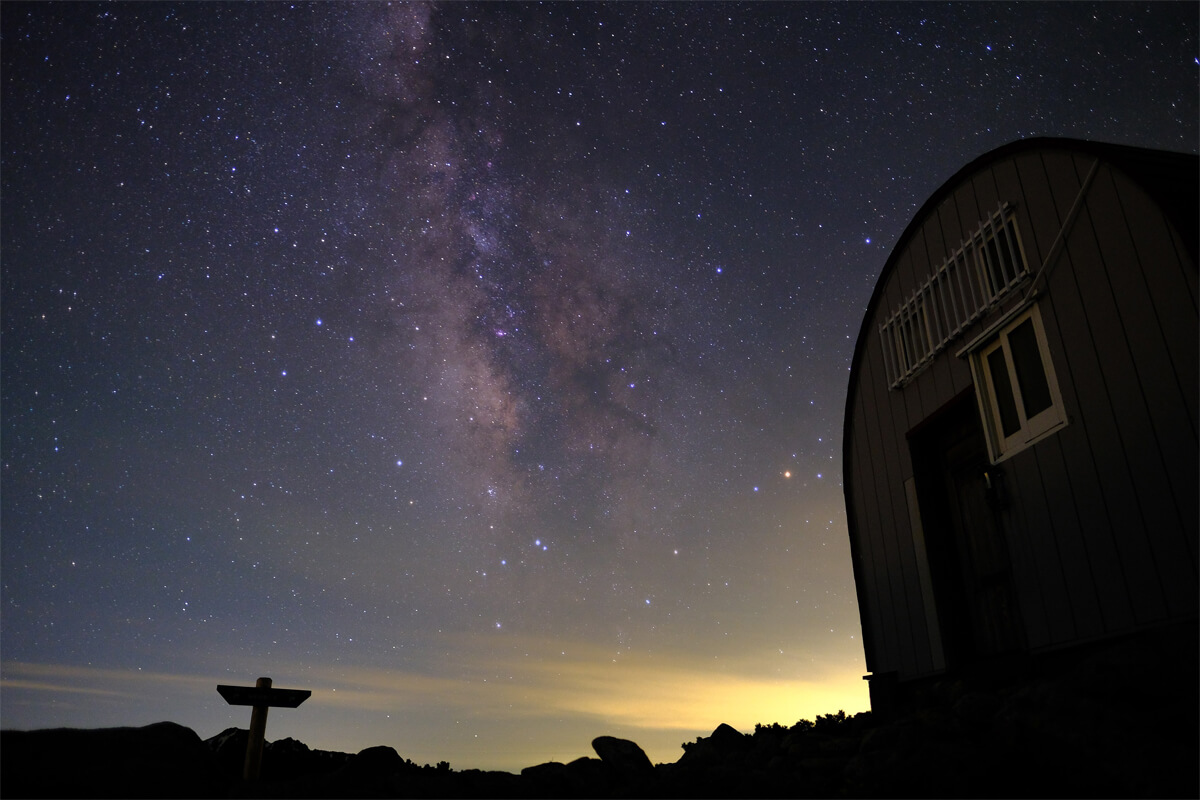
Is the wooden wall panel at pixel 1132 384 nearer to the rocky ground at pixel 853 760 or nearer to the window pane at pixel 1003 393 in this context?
the rocky ground at pixel 853 760

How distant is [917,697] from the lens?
277 inches

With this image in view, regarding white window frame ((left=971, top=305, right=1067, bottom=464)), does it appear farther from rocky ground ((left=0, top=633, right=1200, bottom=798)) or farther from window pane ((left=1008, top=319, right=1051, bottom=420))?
rocky ground ((left=0, top=633, right=1200, bottom=798))

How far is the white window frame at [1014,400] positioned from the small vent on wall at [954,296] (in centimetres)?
33

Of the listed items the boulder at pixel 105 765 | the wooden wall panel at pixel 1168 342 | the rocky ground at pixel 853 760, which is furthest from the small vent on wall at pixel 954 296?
the boulder at pixel 105 765

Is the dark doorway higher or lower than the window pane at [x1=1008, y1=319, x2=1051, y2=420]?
lower

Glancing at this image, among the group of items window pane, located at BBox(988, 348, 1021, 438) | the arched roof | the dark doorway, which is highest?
the arched roof

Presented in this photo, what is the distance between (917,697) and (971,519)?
7.19 ft

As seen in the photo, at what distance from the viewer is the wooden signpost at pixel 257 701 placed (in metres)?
7.32

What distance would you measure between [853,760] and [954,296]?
5177mm

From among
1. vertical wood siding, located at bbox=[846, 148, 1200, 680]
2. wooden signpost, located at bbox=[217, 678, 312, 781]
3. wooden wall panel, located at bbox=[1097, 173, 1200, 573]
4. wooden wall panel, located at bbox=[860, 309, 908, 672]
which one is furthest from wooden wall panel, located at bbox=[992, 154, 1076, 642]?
wooden signpost, located at bbox=[217, 678, 312, 781]

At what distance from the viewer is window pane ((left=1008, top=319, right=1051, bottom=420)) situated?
700 centimetres

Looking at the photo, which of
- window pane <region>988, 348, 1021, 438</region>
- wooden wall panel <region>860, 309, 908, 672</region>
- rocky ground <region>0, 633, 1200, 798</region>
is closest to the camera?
rocky ground <region>0, 633, 1200, 798</region>

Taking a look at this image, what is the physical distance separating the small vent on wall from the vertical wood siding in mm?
163

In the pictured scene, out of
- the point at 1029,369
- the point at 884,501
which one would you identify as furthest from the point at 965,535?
the point at 1029,369
